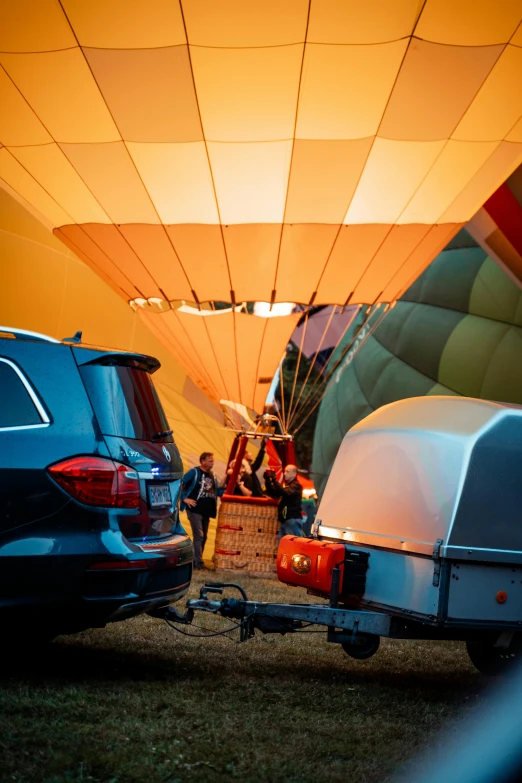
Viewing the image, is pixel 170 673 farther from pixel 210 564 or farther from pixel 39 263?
pixel 39 263

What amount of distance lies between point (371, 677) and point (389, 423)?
174cm

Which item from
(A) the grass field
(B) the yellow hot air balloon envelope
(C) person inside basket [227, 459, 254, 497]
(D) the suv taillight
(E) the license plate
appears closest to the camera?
(A) the grass field

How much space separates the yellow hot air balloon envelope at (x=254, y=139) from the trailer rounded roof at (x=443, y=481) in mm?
3614

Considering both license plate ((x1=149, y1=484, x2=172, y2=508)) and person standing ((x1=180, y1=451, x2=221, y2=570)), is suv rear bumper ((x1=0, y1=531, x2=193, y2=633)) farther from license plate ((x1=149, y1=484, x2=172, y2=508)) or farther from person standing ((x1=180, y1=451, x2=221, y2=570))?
person standing ((x1=180, y1=451, x2=221, y2=570))

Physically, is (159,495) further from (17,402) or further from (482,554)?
(482,554)

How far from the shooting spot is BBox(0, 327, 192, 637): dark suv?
4453 mm

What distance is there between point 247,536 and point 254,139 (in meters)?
5.52

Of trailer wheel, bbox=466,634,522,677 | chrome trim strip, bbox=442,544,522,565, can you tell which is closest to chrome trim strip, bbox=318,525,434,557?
chrome trim strip, bbox=442,544,522,565

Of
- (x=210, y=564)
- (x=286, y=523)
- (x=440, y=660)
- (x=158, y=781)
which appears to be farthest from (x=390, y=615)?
(x=210, y=564)

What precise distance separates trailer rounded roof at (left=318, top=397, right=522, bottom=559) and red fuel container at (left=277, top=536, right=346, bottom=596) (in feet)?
0.84

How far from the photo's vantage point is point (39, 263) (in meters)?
15.5

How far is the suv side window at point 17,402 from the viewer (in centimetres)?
460

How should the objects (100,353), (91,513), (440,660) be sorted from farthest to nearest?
1. (440,660)
2. (100,353)
3. (91,513)

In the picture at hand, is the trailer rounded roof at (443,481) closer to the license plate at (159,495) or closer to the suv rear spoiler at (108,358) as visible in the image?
the license plate at (159,495)
